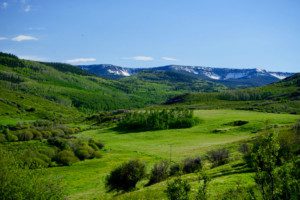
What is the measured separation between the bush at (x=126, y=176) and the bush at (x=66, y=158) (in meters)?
39.6

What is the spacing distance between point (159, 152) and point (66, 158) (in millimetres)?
25917

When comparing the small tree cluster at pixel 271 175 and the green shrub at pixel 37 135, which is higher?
the small tree cluster at pixel 271 175

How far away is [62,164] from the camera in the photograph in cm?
9850

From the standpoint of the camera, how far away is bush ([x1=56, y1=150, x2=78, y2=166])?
99000mm

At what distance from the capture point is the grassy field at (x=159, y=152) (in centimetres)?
5309

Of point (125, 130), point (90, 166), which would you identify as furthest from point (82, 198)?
point (125, 130)

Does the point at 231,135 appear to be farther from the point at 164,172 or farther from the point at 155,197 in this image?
the point at 155,197

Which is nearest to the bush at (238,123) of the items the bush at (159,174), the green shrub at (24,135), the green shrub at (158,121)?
the green shrub at (158,121)

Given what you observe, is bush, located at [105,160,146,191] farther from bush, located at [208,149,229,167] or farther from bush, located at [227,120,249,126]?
bush, located at [227,120,249,126]

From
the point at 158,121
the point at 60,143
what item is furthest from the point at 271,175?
the point at 158,121

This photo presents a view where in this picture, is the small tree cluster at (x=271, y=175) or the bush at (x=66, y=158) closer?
the small tree cluster at (x=271, y=175)

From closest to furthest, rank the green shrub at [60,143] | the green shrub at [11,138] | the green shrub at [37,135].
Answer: the green shrub at [60,143], the green shrub at [11,138], the green shrub at [37,135]

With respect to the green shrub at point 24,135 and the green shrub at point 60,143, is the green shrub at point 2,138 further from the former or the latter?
the green shrub at point 60,143

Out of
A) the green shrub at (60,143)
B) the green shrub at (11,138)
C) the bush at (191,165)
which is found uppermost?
the bush at (191,165)
